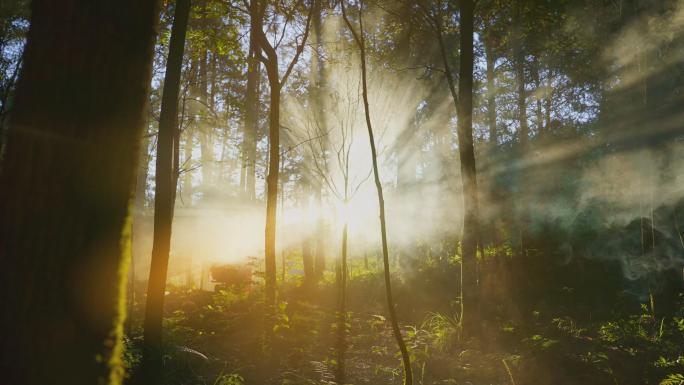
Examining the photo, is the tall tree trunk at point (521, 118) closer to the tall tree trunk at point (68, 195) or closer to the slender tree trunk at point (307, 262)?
the slender tree trunk at point (307, 262)

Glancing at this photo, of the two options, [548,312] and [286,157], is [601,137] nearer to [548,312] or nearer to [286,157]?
[548,312]

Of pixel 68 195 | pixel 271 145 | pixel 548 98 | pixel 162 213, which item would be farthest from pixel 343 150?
pixel 548 98

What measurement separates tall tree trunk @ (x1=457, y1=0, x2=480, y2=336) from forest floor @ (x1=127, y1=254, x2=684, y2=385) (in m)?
0.51

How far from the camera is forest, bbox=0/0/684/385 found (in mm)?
1330

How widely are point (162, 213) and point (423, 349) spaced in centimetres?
600

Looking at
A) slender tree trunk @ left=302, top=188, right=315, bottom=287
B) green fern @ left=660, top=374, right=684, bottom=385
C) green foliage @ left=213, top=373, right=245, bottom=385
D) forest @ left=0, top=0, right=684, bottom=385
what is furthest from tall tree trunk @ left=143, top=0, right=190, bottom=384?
slender tree trunk @ left=302, top=188, right=315, bottom=287

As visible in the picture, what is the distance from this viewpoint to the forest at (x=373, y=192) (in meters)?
1.33

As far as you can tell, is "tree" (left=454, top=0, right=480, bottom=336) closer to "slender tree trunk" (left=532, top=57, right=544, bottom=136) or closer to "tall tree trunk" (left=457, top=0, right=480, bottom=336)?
"tall tree trunk" (left=457, top=0, right=480, bottom=336)

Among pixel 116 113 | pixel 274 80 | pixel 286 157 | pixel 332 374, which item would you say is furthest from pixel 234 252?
pixel 116 113

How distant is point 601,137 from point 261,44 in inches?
537

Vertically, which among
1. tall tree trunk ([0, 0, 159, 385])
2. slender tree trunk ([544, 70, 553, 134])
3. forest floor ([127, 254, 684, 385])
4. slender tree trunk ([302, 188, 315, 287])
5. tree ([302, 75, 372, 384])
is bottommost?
forest floor ([127, 254, 684, 385])

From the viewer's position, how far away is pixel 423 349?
8.19m

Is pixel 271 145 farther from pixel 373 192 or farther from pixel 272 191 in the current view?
pixel 373 192

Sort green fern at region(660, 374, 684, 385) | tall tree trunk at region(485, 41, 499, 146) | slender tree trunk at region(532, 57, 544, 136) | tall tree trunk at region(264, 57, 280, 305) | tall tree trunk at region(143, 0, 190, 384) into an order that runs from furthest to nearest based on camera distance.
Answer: slender tree trunk at region(532, 57, 544, 136), tall tree trunk at region(485, 41, 499, 146), tall tree trunk at region(264, 57, 280, 305), tall tree trunk at region(143, 0, 190, 384), green fern at region(660, 374, 684, 385)
